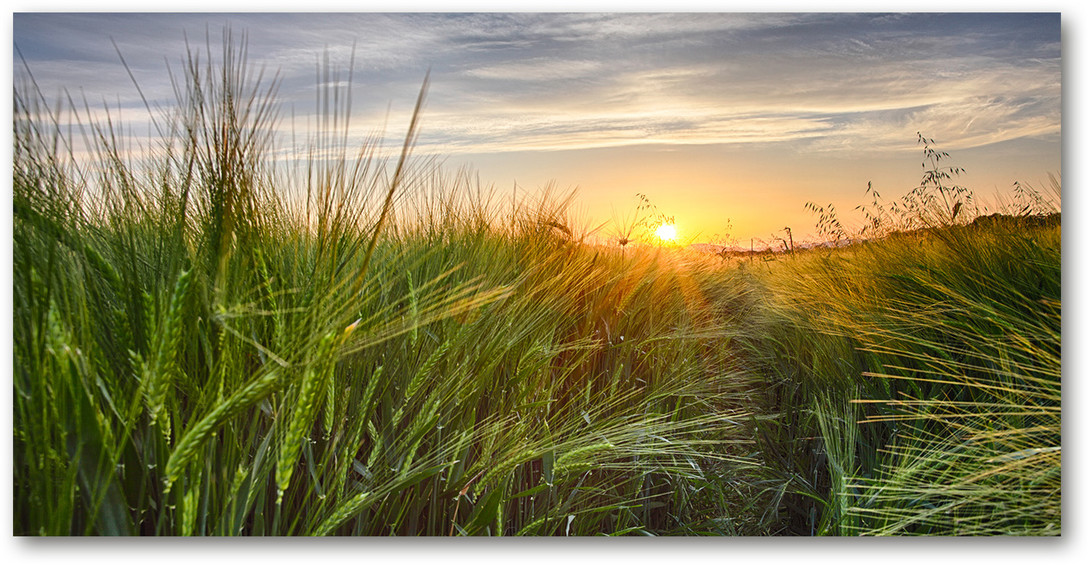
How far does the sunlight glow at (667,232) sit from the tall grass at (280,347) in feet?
0.62

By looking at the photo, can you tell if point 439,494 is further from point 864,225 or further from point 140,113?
point 864,225

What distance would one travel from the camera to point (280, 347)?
2.63ft

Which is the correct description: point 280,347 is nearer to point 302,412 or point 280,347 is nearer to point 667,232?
point 302,412

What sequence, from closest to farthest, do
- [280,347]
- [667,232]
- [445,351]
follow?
[280,347]
[445,351]
[667,232]

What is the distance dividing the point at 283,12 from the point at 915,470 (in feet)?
5.04

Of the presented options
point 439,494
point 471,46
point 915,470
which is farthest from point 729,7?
point 439,494

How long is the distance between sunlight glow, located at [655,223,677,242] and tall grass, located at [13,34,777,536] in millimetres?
189

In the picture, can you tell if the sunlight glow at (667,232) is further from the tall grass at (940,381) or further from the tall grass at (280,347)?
the tall grass at (940,381)

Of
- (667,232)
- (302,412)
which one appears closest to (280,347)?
(302,412)

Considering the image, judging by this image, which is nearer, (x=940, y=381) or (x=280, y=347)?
(x=280, y=347)

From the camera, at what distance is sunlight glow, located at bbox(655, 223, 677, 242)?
1552 mm

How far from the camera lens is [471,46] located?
145 cm

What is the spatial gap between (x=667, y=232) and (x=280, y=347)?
1.00 metres

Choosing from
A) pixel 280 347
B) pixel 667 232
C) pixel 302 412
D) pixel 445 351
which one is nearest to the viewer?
pixel 302 412
